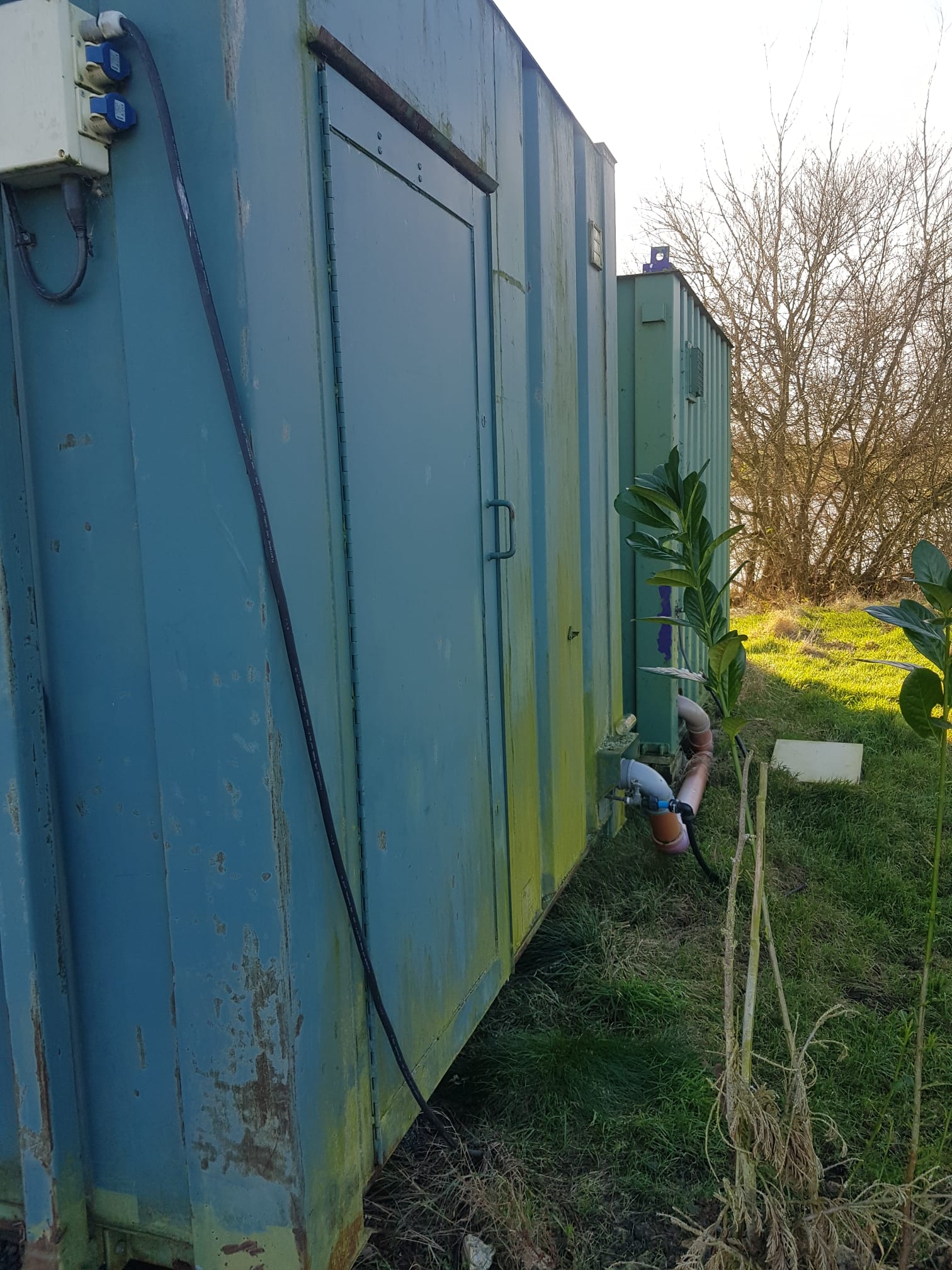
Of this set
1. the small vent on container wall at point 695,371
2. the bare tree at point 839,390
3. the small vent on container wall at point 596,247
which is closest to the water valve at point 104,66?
the small vent on container wall at point 596,247

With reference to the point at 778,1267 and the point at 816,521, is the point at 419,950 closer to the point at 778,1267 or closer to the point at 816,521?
the point at 778,1267

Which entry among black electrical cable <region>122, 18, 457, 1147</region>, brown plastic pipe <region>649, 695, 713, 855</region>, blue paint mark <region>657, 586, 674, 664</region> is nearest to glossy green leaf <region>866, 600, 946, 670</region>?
black electrical cable <region>122, 18, 457, 1147</region>

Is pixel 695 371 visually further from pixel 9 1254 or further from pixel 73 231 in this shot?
pixel 9 1254

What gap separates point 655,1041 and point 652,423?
2.98 meters

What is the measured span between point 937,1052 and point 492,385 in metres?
2.54

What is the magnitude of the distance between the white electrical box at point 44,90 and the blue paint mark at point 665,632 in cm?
374

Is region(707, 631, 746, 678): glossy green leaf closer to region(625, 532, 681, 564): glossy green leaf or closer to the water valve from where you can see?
region(625, 532, 681, 564): glossy green leaf

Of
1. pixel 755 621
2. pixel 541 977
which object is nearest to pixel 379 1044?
pixel 541 977

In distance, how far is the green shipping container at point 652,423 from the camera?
472 cm

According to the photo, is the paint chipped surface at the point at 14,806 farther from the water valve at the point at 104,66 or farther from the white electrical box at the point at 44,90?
the water valve at the point at 104,66

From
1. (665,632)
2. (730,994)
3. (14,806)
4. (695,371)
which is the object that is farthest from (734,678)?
(695,371)

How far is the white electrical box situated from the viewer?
4.86 feet

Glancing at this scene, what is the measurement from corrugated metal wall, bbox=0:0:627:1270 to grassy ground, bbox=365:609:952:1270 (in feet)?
1.58

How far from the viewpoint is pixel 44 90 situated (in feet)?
4.92
